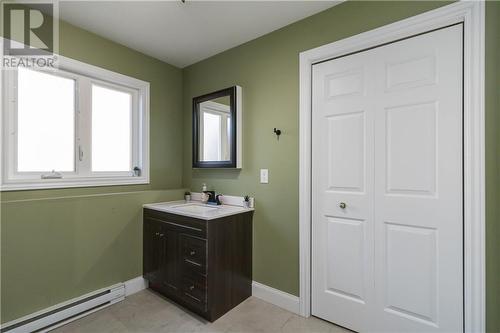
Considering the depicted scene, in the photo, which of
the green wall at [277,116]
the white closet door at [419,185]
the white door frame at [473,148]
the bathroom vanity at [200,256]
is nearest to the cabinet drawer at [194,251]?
the bathroom vanity at [200,256]

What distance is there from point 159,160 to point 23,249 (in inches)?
54.6

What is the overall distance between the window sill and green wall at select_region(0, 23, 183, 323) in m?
0.04

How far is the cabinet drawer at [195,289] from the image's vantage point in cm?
191

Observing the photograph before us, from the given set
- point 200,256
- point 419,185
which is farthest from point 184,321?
point 419,185

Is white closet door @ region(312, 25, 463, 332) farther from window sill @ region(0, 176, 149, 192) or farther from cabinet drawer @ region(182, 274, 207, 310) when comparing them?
window sill @ region(0, 176, 149, 192)

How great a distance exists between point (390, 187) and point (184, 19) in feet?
6.87

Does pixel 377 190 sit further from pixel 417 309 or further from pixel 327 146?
pixel 417 309

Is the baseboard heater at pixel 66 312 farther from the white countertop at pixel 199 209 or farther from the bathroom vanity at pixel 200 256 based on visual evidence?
the white countertop at pixel 199 209

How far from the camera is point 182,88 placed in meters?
3.08

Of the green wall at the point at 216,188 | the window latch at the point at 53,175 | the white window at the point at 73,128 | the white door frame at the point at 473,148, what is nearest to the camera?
the white door frame at the point at 473,148

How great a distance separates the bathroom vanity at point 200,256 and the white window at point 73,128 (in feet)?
2.04

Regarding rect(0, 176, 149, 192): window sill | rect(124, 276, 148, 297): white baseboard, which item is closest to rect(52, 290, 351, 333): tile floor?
rect(124, 276, 148, 297): white baseboard

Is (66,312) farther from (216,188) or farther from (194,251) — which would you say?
(216,188)

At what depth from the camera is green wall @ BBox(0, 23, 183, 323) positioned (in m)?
1.76
